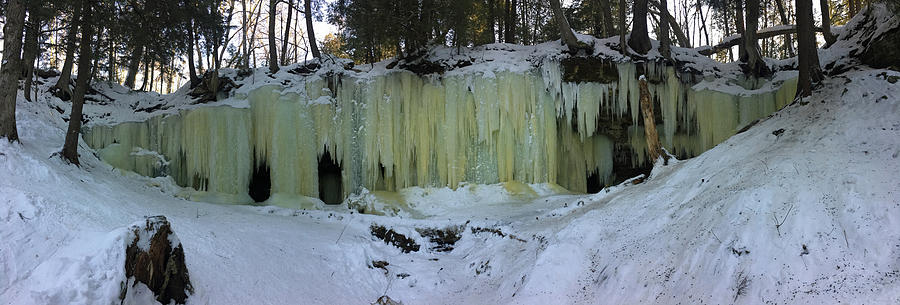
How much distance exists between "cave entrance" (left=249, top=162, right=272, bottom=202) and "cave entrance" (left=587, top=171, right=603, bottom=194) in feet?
30.0

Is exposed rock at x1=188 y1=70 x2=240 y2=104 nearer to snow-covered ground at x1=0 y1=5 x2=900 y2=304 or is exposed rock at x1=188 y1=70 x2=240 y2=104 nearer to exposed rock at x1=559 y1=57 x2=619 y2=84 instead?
snow-covered ground at x1=0 y1=5 x2=900 y2=304

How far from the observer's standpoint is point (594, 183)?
1470cm

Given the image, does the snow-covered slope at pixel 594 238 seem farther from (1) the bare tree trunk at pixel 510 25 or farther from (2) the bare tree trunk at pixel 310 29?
(1) the bare tree trunk at pixel 510 25

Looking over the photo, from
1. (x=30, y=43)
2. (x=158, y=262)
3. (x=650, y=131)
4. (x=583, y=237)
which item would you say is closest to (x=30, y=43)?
(x=30, y=43)

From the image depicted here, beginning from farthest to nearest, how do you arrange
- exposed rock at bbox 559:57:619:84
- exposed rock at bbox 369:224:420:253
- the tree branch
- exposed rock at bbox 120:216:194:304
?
the tree branch < exposed rock at bbox 559:57:619:84 < exposed rock at bbox 369:224:420:253 < exposed rock at bbox 120:216:194:304

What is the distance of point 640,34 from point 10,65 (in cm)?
1391

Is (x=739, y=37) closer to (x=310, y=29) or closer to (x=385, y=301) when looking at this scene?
(x=310, y=29)

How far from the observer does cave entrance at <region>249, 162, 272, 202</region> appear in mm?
13102

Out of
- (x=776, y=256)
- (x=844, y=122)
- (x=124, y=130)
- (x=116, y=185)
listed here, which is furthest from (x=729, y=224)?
(x=124, y=130)

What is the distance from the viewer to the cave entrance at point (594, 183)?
47.7ft

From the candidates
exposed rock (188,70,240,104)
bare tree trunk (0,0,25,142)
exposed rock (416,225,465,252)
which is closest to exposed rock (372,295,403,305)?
exposed rock (416,225,465,252)

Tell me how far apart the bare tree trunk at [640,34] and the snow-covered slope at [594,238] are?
5531 mm

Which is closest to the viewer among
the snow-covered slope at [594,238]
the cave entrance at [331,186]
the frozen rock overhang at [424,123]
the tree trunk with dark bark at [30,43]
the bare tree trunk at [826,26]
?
the snow-covered slope at [594,238]

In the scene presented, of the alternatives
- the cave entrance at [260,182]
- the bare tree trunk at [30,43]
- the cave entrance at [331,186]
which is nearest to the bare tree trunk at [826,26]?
the cave entrance at [331,186]
